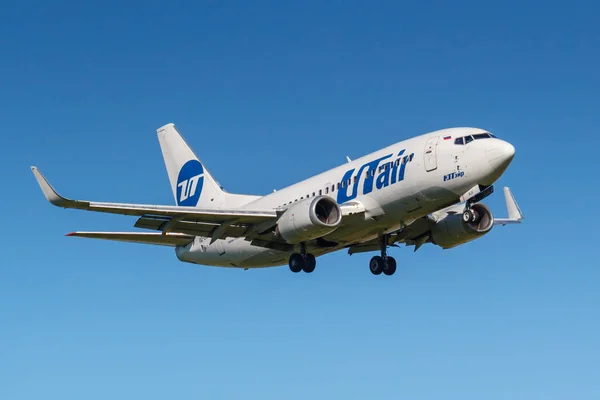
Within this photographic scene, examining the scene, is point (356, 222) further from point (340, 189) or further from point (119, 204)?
point (119, 204)

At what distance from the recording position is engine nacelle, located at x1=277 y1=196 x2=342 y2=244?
39.6 meters

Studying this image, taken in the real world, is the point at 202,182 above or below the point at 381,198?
above

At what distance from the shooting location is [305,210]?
131 ft

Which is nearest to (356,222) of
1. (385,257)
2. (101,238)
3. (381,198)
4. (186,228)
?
(381,198)

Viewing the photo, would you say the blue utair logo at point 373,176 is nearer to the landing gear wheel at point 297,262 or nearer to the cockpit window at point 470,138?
the cockpit window at point 470,138

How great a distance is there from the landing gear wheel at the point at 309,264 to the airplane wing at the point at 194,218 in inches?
84.0

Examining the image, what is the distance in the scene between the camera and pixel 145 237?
45.5 meters

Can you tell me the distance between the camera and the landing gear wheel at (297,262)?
4250 cm

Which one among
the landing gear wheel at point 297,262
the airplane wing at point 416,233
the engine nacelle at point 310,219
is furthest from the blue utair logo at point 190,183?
the engine nacelle at point 310,219

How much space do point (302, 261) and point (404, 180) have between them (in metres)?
6.11

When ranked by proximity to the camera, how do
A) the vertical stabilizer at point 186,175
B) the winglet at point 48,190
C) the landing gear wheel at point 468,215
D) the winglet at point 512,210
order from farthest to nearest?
the vertical stabilizer at point 186,175 → the winglet at point 512,210 → the landing gear wheel at point 468,215 → the winglet at point 48,190

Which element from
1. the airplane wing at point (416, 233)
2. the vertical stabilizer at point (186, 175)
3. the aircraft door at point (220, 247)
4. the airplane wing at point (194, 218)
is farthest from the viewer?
the vertical stabilizer at point (186, 175)

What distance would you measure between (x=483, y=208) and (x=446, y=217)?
6.18 ft

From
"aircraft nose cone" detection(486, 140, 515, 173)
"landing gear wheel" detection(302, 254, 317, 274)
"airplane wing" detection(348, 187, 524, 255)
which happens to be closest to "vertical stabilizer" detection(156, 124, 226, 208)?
"airplane wing" detection(348, 187, 524, 255)
